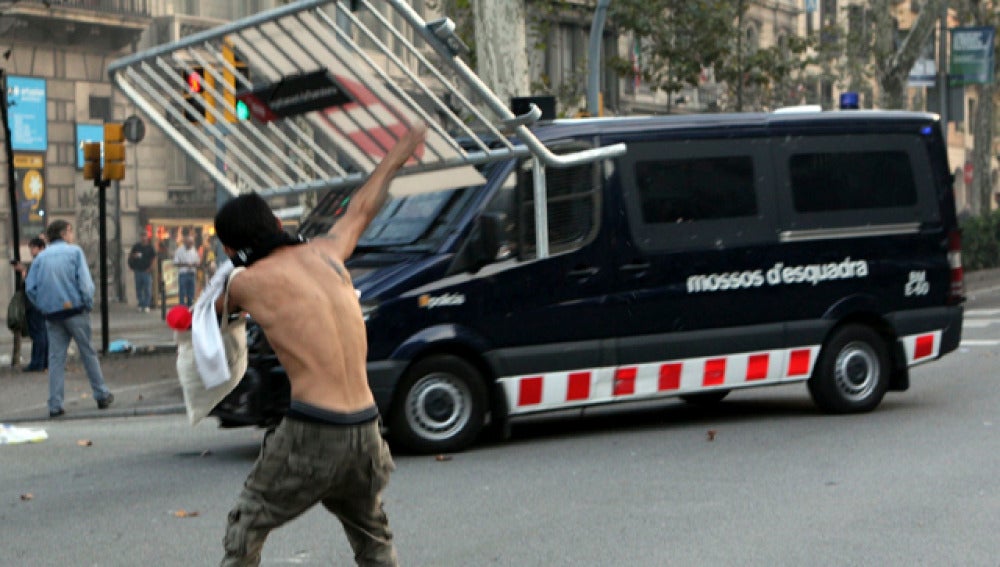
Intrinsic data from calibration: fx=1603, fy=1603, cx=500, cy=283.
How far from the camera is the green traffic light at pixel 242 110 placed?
10.4m

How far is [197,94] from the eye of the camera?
1058 cm

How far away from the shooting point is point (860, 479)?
8.82 metres

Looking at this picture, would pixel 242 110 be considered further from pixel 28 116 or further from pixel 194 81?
pixel 28 116

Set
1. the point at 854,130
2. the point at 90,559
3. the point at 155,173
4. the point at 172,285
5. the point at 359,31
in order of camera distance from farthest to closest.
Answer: the point at 155,173
the point at 172,285
the point at 854,130
the point at 359,31
the point at 90,559

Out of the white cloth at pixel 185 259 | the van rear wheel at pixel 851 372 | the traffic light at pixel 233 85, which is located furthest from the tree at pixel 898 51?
the traffic light at pixel 233 85

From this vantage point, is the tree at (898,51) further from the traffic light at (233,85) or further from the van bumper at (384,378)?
the van bumper at (384,378)

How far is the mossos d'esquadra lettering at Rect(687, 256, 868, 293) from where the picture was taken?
1127cm

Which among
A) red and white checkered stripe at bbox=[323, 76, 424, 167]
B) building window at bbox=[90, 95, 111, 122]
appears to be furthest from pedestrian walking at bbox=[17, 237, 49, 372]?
building window at bbox=[90, 95, 111, 122]

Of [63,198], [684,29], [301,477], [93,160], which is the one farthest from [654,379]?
[63,198]

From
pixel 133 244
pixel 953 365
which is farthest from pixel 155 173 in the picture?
pixel 953 365

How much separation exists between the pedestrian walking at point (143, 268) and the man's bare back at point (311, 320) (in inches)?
1170

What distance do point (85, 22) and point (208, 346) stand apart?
31266 millimetres

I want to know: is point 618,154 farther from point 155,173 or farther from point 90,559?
point 155,173

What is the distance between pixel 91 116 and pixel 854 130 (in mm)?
26472
